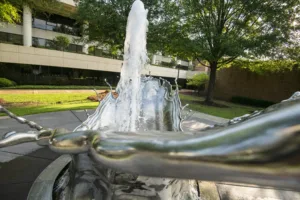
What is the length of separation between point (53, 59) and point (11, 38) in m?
5.20

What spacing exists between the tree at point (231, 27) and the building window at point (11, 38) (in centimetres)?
1878

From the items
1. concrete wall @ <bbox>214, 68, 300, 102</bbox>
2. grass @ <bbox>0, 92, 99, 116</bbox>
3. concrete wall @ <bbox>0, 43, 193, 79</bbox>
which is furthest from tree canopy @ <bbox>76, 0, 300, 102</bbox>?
grass @ <bbox>0, 92, 99, 116</bbox>

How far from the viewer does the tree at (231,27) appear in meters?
14.9

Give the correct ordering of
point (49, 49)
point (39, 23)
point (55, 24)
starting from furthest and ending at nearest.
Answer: point (55, 24) → point (39, 23) → point (49, 49)

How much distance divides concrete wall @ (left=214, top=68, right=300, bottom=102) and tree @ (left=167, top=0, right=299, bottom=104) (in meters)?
6.73

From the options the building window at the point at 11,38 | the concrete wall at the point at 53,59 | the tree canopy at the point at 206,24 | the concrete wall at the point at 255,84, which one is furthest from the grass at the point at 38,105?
the concrete wall at the point at 255,84

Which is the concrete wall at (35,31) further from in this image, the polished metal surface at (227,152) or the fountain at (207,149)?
the polished metal surface at (227,152)

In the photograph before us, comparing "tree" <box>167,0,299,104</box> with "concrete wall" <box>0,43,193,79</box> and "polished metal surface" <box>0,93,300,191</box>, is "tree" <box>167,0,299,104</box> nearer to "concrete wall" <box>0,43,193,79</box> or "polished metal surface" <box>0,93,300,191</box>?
"concrete wall" <box>0,43,193,79</box>

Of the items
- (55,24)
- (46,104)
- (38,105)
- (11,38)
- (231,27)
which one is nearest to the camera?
(38,105)

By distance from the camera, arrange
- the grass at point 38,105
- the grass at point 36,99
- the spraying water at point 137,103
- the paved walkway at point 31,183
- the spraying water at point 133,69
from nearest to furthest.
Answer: the spraying water at point 137,103 < the paved walkway at point 31,183 < the spraying water at point 133,69 < the grass at point 38,105 < the grass at point 36,99

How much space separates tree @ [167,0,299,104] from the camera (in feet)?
48.7

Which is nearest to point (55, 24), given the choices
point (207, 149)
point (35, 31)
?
point (35, 31)

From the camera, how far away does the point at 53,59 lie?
24531 mm

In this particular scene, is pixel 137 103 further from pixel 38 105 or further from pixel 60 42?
pixel 60 42
